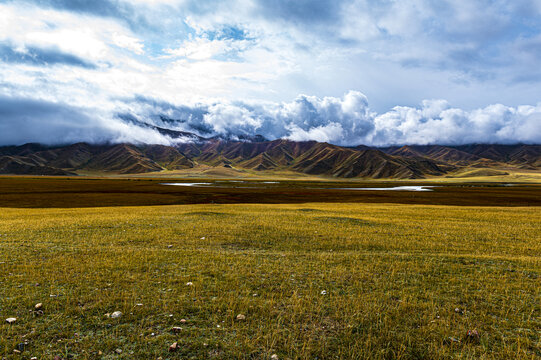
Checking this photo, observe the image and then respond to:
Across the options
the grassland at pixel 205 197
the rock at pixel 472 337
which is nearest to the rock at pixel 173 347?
the rock at pixel 472 337

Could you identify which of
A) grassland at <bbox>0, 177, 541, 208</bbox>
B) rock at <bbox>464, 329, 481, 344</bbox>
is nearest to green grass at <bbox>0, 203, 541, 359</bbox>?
rock at <bbox>464, 329, 481, 344</bbox>

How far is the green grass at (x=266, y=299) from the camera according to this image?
7539mm

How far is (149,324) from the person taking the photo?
28.0 feet

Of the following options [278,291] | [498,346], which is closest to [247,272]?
[278,291]

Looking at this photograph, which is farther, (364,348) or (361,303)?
(361,303)

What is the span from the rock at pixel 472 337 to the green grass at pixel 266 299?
0.66 ft

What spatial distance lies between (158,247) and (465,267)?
18489mm

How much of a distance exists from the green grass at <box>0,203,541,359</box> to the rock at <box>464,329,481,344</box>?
200 millimetres

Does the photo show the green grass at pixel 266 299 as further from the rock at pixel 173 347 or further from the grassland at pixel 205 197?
the grassland at pixel 205 197

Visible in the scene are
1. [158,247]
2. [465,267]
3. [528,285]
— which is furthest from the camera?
[158,247]

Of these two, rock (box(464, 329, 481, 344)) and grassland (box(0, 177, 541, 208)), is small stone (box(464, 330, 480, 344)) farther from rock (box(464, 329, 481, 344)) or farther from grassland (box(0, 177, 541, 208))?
grassland (box(0, 177, 541, 208))

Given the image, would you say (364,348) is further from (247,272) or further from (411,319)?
(247,272)

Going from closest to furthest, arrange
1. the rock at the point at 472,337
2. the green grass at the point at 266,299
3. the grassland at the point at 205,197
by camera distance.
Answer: the green grass at the point at 266,299, the rock at the point at 472,337, the grassland at the point at 205,197

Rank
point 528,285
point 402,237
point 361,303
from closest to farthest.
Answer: point 361,303 < point 528,285 < point 402,237
